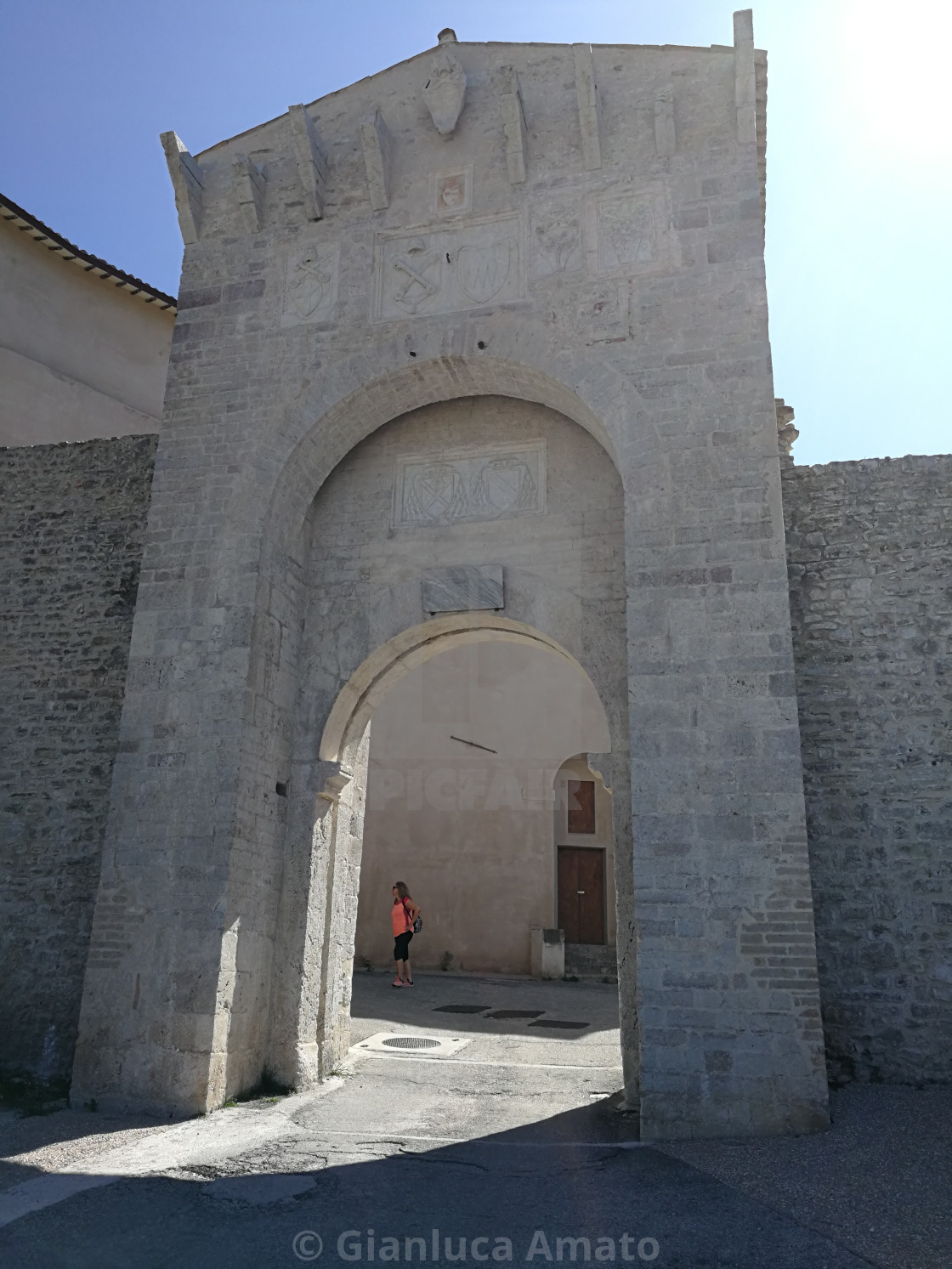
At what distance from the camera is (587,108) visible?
22.4 feet

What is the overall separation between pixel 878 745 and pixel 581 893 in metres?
9.07

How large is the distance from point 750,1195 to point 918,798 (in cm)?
299

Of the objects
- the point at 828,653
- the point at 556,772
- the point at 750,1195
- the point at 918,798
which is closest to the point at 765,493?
the point at 828,653

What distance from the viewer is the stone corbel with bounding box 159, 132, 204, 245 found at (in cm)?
773

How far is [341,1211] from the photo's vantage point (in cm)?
397

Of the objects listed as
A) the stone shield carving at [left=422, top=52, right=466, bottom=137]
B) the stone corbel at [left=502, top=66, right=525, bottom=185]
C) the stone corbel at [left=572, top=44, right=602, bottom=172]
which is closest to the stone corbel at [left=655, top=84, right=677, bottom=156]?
the stone corbel at [left=572, top=44, right=602, bottom=172]

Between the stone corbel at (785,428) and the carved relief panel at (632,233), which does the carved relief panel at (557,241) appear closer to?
the carved relief panel at (632,233)

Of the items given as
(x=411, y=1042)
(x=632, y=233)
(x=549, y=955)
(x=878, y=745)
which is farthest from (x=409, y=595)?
(x=549, y=955)

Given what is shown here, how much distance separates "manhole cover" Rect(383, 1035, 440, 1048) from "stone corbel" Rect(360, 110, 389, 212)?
6.88 metres

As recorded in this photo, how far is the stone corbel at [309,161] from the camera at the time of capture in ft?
24.4

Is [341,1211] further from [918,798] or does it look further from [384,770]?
[384,770]

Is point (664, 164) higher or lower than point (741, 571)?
higher

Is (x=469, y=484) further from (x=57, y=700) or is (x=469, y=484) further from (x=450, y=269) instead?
(x=57, y=700)

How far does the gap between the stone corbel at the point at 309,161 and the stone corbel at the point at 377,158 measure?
39 cm
